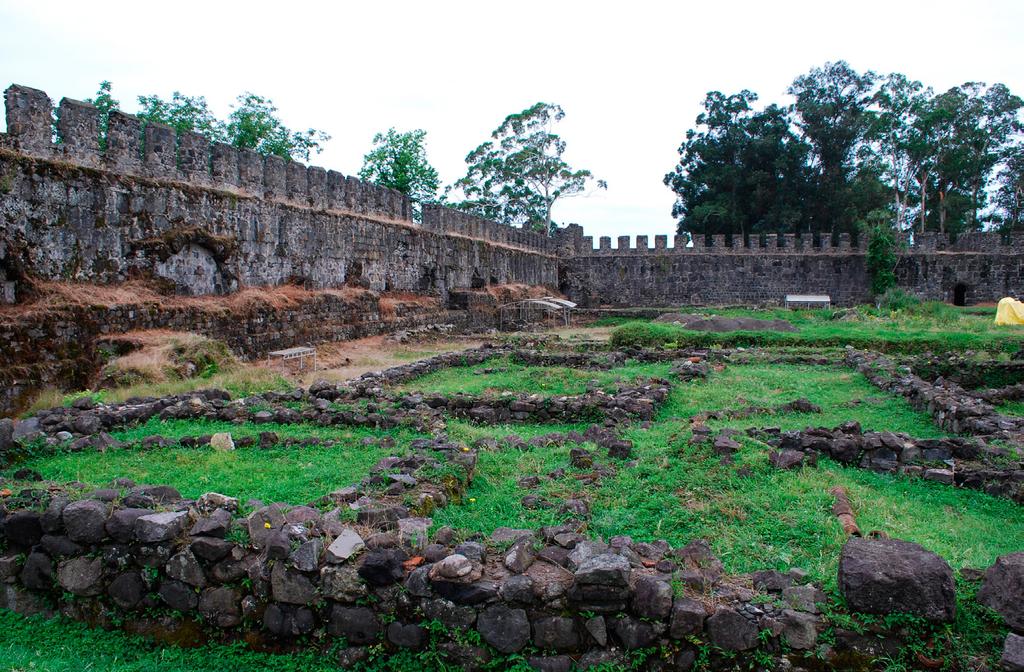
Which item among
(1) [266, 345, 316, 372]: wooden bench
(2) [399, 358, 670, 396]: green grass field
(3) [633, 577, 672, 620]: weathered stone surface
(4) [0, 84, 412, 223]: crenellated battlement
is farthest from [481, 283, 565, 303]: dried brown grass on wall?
(3) [633, 577, 672, 620]: weathered stone surface

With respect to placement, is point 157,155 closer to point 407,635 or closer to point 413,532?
point 413,532

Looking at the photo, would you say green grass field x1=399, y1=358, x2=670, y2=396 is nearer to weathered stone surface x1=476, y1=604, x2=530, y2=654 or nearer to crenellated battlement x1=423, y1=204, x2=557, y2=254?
weathered stone surface x1=476, y1=604, x2=530, y2=654

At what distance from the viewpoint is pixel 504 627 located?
291cm

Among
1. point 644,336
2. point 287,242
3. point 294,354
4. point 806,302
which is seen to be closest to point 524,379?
point 294,354

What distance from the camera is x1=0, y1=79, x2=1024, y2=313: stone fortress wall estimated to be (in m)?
9.82

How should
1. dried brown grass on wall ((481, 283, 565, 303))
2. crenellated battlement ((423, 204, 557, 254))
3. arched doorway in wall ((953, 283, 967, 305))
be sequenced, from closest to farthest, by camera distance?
crenellated battlement ((423, 204, 557, 254)) < dried brown grass on wall ((481, 283, 565, 303)) < arched doorway in wall ((953, 283, 967, 305))

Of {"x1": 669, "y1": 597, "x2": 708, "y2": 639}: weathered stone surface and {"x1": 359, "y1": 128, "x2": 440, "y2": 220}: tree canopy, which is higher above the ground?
{"x1": 359, "y1": 128, "x2": 440, "y2": 220}: tree canopy

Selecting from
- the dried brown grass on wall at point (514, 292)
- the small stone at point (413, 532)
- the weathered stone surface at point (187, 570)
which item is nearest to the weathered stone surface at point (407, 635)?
the small stone at point (413, 532)

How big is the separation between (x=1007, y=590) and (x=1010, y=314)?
1909 centimetres

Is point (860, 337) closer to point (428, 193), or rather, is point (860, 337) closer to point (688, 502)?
point (688, 502)

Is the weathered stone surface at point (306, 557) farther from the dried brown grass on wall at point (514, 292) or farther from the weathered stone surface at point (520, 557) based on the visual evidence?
the dried brown grass on wall at point (514, 292)

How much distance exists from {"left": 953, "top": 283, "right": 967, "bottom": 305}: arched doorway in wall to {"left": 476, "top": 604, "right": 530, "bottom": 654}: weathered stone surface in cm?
3249

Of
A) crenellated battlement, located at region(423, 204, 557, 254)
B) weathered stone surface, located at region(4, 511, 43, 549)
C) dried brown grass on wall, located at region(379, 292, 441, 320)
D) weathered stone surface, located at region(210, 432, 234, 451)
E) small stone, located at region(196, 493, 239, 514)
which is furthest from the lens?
crenellated battlement, located at region(423, 204, 557, 254)

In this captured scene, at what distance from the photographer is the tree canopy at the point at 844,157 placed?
35.2m
